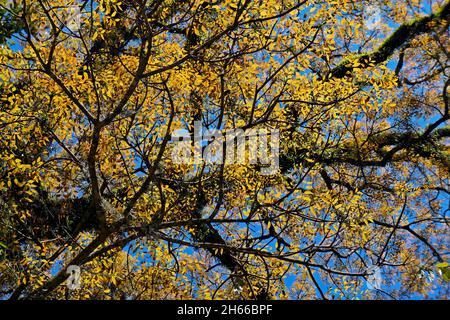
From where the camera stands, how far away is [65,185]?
6316 mm

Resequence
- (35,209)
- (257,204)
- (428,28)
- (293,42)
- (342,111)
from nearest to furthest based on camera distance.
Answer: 1. (257,204)
2. (293,42)
3. (342,111)
4. (35,209)
5. (428,28)

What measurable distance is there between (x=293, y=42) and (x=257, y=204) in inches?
70.8

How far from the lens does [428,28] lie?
1045 centimetres

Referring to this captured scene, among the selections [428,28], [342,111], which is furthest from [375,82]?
[428,28]

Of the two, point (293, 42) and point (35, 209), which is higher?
point (293, 42)
